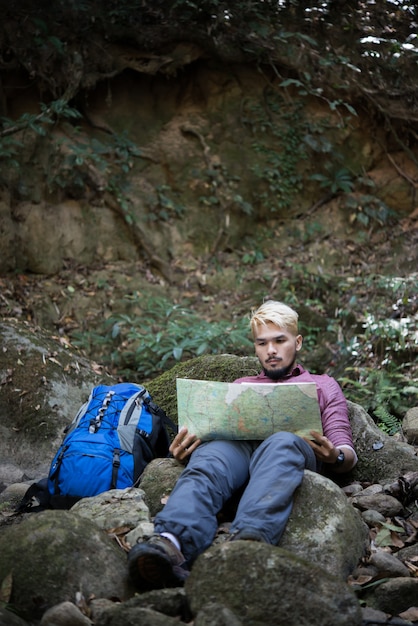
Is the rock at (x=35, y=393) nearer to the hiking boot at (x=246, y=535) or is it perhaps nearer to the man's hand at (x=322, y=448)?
the man's hand at (x=322, y=448)

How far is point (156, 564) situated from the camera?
244 cm

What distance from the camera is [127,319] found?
765cm

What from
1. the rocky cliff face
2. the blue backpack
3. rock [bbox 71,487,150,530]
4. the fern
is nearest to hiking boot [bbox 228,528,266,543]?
rock [bbox 71,487,150,530]

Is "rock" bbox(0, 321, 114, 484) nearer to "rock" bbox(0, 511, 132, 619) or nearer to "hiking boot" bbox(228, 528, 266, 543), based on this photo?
"rock" bbox(0, 511, 132, 619)

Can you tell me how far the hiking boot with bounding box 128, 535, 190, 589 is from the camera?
243cm

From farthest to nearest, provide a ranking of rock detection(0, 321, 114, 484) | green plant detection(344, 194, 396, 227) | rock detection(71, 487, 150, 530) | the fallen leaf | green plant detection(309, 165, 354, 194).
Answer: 1. green plant detection(309, 165, 354, 194)
2. green plant detection(344, 194, 396, 227)
3. rock detection(0, 321, 114, 484)
4. rock detection(71, 487, 150, 530)
5. the fallen leaf

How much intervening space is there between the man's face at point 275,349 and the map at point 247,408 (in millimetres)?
565

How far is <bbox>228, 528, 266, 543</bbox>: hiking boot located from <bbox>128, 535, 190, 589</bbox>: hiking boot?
24 cm

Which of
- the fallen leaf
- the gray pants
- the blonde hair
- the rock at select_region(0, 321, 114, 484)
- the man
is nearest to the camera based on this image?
the fallen leaf

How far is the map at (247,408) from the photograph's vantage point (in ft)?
10.3

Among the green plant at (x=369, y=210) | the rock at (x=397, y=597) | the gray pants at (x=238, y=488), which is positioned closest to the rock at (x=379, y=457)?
the gray pants at (x=238, y=488)

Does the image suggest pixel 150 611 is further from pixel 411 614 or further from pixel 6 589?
pixel 411 614

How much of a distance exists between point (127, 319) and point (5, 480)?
335 centimetres

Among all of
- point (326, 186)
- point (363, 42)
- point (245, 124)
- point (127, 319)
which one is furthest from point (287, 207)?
point (127, 319)
